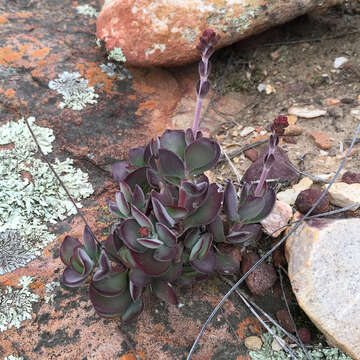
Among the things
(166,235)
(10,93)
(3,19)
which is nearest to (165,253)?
(166,235)

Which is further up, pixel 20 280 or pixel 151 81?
pixel 151 81

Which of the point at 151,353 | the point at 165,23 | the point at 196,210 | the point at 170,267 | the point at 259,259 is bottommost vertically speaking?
the point at 151,353

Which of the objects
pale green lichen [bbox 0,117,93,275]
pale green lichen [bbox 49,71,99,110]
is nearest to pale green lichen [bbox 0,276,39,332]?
pale green lichen [bbox 0,117,93,275]

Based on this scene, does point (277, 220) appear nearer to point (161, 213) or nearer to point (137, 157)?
point (161, 213)

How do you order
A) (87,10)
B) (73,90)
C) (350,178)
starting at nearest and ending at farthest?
(350,178) → (73,90) → (87,10)

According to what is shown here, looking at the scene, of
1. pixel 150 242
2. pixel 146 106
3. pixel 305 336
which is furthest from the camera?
pixel 146 106

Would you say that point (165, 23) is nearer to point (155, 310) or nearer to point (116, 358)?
point (155, 310)

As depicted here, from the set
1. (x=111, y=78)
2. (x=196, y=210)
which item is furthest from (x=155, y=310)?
(x=111, y=78)

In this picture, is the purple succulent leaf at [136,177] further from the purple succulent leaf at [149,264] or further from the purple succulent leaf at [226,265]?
the purple succulent leaf at [226,265]
